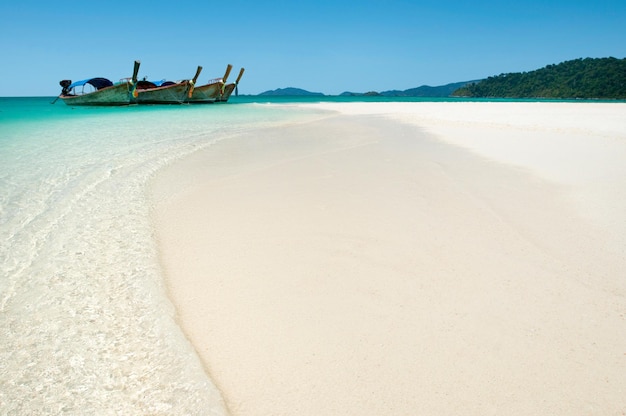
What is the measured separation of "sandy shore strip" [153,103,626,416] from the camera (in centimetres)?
172

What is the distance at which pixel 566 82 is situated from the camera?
97188mm

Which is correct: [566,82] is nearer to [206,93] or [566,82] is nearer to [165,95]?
[206,93]

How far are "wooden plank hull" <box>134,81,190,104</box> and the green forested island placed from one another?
3394 inches

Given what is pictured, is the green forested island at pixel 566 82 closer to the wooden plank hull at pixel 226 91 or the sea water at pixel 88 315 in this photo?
the wooden plank hull at pixel 226 91

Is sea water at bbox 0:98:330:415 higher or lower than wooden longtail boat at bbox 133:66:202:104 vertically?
lower

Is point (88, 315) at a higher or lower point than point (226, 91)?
lower

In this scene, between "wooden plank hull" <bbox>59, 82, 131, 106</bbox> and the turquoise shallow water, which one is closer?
the turquoise shallow water

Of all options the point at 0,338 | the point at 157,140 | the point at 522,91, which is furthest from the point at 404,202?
the point at 522,91

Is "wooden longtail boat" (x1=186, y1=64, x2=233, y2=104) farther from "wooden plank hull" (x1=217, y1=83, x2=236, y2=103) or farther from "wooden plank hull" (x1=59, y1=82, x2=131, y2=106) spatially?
"wooden plank hull" (x1=59, y1=82, x2=131, y2=106)

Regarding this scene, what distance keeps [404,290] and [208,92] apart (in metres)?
43.9

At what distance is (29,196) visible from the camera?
5.00 m

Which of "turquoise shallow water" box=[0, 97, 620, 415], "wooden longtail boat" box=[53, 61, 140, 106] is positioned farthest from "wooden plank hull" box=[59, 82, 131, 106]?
"turquoise shallow water" box=[0, 97, 620, 415]

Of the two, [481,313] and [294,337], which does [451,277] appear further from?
[294,337]

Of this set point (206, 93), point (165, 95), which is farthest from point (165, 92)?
point (206, 93)
